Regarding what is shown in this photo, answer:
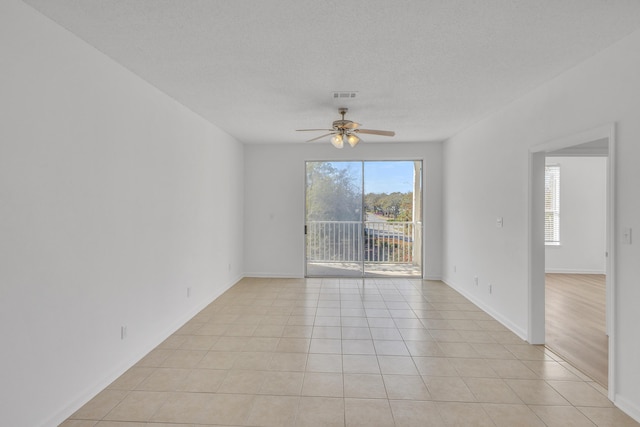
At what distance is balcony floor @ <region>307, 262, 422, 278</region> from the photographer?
646cm

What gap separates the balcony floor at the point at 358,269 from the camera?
6.46m

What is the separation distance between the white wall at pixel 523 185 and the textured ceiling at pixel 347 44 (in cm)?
20

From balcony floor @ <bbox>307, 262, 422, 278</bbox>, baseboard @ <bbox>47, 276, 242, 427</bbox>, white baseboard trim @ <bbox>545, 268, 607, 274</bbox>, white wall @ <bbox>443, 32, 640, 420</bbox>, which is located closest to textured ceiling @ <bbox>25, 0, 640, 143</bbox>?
white wall @ <bbox>443, 32, 640, 420</bbox>

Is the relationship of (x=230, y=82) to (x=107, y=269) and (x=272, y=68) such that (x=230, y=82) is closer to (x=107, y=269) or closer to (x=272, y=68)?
Result: (x=272, y=68)

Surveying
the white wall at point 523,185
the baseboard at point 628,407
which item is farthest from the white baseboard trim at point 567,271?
the baseboard at point 628,407

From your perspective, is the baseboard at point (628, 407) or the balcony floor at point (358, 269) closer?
the baseboard at point (628, 407)

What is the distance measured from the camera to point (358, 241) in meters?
6.71

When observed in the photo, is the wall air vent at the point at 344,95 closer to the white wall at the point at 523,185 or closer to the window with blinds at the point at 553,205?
the white wall at the point at 523,185

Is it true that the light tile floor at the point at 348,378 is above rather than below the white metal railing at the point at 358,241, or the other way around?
below

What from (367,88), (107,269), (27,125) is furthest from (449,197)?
(27,125)

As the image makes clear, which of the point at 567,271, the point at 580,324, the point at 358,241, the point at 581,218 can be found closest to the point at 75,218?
the point at 580,324

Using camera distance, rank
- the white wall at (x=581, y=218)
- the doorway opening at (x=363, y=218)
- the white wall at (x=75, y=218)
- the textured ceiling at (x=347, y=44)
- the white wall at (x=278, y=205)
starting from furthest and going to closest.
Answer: the white wall at (x=581, y=218) → the doorway opening at (x=363, y=218) → the white wall at (x=278, y=205) → the textured ceiling at (x=347, y=44) → the white wall at (x=75, y=218)

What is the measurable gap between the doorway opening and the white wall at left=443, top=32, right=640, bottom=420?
3.13 ft

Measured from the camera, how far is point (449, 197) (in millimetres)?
5637
